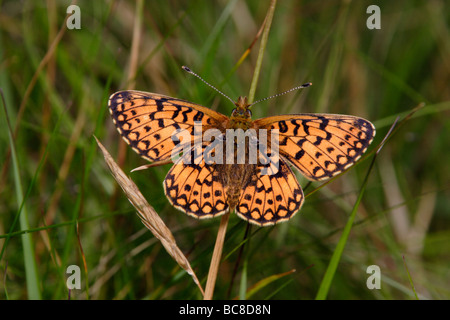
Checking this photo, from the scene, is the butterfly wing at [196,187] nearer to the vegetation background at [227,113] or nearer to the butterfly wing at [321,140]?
the vegetation background at [227,113]

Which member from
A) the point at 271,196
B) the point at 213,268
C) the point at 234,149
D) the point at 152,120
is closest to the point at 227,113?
the point at 234,149

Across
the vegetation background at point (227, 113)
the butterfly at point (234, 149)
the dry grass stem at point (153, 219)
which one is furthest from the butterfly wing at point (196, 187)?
the dry grass stem at point (153, 219)

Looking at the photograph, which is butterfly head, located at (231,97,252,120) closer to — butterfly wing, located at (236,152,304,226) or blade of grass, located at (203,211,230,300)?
butterfly wing, located at (236,152,304,226)

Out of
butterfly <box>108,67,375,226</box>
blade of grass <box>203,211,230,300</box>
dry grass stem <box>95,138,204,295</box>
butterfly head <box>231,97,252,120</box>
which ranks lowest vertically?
blade of grass <box>203,211,230,300</box>

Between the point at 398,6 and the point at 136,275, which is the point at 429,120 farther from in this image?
the point at 136,275

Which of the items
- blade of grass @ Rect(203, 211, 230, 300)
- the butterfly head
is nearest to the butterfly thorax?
the butterfly head
